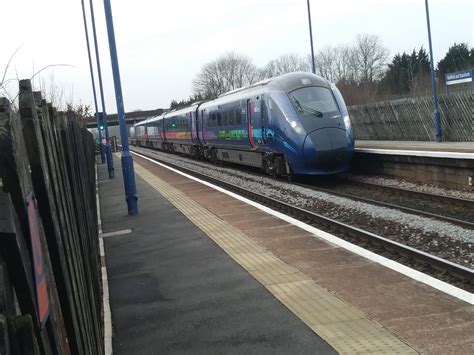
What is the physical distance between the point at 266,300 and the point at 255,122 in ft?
41.3

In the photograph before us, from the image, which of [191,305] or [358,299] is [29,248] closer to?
[191,305]

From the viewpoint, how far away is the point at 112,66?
1177cm

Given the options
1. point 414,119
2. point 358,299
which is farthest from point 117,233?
point 414,119

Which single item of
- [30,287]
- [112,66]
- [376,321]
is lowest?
[376,321]

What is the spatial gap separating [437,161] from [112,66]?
8777 mm

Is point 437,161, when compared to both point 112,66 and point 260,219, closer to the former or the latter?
point 260,219

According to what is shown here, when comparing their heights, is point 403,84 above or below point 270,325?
above

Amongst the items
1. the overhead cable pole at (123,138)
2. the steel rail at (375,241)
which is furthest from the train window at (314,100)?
the overhead cable pole at (123,138)

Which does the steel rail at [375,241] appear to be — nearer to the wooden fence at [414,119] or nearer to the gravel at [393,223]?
the gravel at [393,223]

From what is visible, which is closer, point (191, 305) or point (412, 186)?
point (191, 305)

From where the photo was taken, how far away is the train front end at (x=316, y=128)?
14773mm

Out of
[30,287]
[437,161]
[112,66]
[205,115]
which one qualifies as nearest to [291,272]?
[30,287]

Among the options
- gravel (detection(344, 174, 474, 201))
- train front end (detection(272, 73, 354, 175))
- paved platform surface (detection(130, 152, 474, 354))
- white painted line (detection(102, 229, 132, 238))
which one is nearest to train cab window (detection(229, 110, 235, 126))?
train front end (detection(272, 73, 354, 175))

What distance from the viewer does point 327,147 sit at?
1486cm
